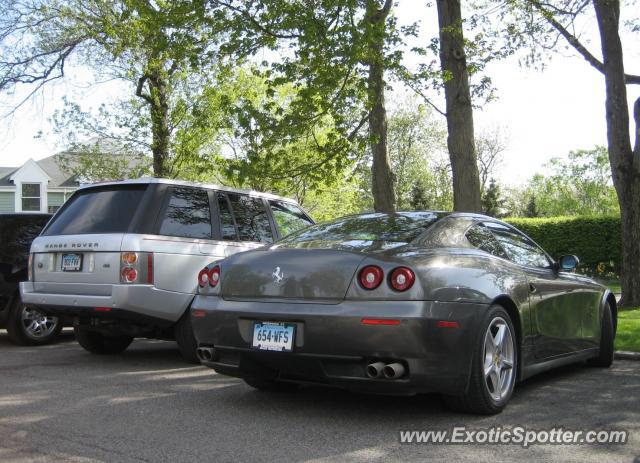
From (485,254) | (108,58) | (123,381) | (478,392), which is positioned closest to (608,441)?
(478,392)

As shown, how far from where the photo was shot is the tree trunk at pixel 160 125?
24969 mm

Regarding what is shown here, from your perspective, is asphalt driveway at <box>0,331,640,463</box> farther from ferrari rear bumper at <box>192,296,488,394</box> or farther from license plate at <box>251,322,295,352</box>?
license plate at <box>251,322,295,352</box>

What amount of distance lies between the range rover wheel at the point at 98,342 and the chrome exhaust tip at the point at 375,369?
4561mm

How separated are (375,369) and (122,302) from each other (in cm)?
314

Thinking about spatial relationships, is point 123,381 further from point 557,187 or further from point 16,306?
point 557,187

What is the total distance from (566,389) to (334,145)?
9.61 m

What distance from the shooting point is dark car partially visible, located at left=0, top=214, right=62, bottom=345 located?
838 centimetres

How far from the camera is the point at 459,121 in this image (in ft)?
36.0

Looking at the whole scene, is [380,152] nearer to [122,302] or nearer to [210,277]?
[122,302]

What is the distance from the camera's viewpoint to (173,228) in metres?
6.88

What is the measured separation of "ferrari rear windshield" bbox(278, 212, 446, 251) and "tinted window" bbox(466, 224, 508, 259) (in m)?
0.28

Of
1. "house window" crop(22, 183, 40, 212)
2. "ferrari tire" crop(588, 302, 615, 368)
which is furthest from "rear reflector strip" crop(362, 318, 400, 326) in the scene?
"house window" crop(22, 183, 40, 212)

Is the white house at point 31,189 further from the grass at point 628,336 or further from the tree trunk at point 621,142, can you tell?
the grass at point 628,336

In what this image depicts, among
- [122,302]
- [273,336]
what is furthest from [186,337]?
[273,336]
